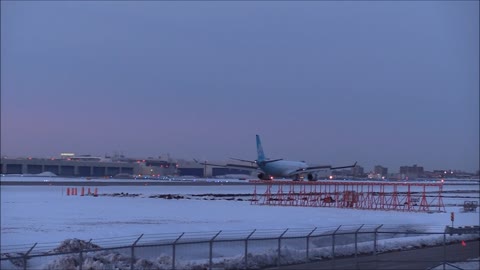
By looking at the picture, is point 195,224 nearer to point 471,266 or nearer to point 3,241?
point 3,241

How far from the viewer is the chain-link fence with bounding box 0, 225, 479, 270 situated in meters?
18.0

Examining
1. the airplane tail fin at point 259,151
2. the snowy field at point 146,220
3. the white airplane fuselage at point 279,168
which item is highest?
the airplane tail fin at point 259,151

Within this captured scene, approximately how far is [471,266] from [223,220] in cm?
1721

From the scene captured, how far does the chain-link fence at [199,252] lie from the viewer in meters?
18.0

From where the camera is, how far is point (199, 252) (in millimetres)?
23453

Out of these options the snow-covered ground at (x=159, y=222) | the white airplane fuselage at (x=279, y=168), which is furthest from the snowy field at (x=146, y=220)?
the white airplane fuselage at (x=279, y=168)

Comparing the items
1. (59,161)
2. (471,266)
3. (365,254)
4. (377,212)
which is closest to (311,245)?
(365,254)

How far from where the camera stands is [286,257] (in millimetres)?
21562

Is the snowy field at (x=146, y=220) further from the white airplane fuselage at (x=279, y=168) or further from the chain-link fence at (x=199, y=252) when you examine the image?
the white airplane fuselage at (x=279, y=168)

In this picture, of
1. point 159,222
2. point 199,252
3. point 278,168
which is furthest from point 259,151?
point 199,252

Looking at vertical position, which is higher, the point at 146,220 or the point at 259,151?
the point at 259,151

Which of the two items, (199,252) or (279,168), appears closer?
(199,252)

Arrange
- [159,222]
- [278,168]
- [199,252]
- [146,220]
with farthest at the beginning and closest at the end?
[278,168] < [146,220] < [159,222] < [199,252]

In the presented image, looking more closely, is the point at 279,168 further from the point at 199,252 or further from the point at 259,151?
the point at 199,252
